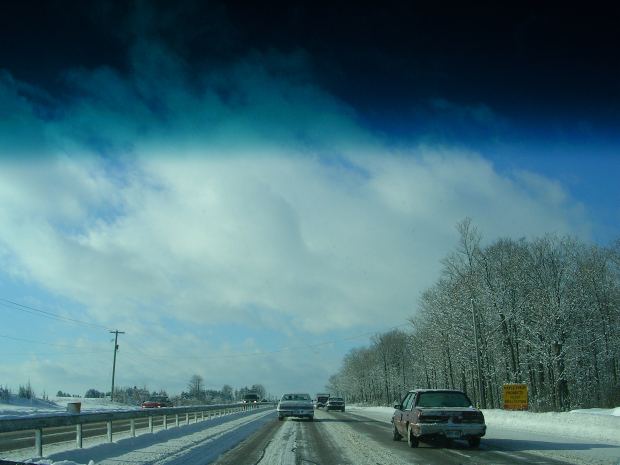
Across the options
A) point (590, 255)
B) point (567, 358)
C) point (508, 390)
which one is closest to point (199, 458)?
point (508, 390)

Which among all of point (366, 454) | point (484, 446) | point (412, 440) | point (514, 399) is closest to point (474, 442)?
point (484, 446)

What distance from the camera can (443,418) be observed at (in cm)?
1659

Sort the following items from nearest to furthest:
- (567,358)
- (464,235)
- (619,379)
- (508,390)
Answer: (508,390), (567,358), (464,235), (619,379)

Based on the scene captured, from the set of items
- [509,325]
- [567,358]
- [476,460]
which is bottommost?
[476,460]

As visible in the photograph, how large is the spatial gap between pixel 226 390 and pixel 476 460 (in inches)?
7428

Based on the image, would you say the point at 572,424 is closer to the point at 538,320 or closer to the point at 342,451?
the point at 342,451

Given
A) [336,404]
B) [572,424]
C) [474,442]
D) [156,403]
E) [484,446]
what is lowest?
[484,446]

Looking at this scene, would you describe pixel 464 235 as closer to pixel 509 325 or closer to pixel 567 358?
pixel 509 325

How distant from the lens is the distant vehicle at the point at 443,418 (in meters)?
16.5

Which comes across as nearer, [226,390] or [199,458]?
[199,458]

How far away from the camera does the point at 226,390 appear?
7643 inches

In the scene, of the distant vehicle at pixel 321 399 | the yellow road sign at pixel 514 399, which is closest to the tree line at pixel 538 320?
the yellow road sign at pixel 514 399

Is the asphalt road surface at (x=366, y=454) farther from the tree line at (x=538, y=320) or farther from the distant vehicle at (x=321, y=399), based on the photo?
the distant vehicle at (x=321, y=399)

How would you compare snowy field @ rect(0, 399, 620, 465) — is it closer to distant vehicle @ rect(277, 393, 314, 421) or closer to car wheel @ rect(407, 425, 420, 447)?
car wheel @ rect(407, 425, 420, 447)
